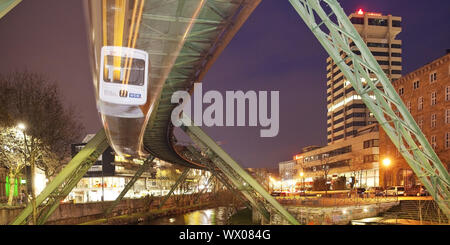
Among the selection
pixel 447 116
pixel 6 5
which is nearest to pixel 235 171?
pixel 6 5

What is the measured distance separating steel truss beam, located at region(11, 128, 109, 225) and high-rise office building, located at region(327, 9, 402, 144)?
113831mm

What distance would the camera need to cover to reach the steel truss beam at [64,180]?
86.2 feet

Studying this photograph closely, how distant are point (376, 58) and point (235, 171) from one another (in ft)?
387

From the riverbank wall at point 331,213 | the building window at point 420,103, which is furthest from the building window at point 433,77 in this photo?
the riverbank wall at point 331,213

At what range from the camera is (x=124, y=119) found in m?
23.2

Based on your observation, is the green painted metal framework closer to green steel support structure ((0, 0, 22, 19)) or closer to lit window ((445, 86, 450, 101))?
green steel support structure ((0, 0, 22, 19))

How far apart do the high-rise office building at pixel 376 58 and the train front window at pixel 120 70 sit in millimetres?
125240

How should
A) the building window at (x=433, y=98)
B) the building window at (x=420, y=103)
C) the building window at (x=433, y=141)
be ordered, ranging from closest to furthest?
the building window at (x=433, y=141), the building window at (x=433, y=98), the building window at (x=420, y=103)

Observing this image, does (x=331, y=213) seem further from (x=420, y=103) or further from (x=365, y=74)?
(x=420, y=103)

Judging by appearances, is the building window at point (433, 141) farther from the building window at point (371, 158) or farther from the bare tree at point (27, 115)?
the bare tree at point (27, 115)

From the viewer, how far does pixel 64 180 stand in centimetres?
2727
